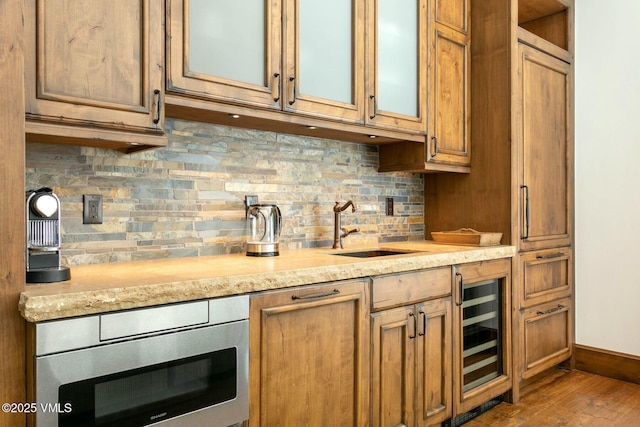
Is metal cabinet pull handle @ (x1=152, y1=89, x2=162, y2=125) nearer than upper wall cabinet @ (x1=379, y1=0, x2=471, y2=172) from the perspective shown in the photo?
Yes

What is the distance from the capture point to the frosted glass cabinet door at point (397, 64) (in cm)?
250

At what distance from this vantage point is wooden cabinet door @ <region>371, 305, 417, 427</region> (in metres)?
2.09

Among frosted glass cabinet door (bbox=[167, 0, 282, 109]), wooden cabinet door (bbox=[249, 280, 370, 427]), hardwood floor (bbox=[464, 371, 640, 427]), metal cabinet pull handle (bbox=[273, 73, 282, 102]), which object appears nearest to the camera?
wooden cabinet door (bbox=[249, 280, 370, 427])

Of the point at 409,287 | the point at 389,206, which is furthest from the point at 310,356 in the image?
the point at 389,206

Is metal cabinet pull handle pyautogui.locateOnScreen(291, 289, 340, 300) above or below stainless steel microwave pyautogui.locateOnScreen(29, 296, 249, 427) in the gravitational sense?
above

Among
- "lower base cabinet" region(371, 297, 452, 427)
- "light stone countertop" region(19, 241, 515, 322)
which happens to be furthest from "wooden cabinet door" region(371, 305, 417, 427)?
"light stone countertop" region(19, 241, 515, 322)

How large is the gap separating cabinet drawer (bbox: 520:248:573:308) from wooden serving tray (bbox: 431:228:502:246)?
317 millimetres

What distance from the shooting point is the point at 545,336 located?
3268 mm

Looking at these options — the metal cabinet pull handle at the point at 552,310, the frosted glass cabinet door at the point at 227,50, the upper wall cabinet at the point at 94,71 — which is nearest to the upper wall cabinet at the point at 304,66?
the frosted glass cabinet door at the point at 227,50

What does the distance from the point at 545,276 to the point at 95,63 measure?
117 inches

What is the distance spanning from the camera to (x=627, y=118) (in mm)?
3264

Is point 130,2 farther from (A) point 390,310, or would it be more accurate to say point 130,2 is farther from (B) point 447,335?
(B) point 447,335

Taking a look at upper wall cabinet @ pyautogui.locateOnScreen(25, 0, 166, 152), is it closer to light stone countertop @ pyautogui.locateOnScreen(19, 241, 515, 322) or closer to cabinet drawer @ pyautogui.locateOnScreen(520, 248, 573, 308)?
light stone countertop @ pyautogui.locateOnScreen(19, 241, 515, 322)

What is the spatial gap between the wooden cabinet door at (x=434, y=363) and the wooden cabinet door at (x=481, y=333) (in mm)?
69
